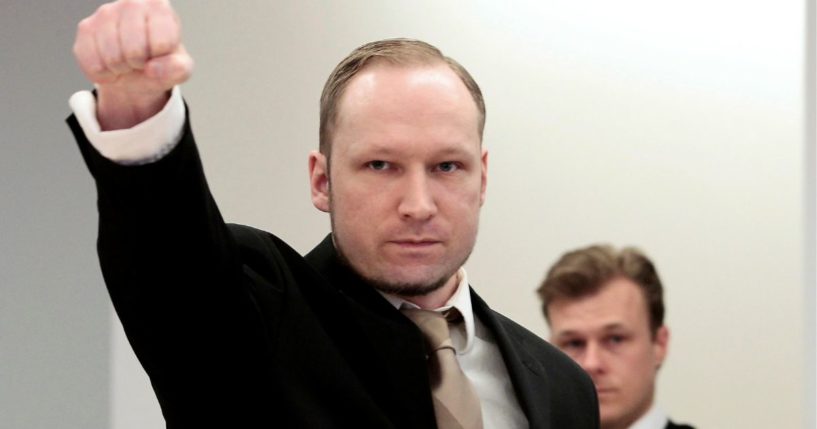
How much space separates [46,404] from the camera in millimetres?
2531

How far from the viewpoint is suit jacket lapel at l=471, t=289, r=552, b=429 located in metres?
1.55

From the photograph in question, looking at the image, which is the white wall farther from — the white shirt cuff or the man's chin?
the white shirt cuff

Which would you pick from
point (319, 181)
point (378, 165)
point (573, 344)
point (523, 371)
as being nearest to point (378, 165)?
point (378, 165)

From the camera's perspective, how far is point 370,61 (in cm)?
154

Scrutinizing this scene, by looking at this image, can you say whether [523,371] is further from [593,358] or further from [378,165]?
[593,358]

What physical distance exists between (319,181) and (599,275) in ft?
3.91

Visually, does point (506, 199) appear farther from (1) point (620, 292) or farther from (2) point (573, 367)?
(2) point (573, 367)

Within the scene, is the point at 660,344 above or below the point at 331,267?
below

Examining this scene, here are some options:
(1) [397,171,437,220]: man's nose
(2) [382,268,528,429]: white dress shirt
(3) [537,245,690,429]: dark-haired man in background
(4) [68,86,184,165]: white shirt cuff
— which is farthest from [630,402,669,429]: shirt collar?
(4) [68,86,184,165]: white shirt cuff

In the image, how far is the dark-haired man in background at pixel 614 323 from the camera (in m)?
Result: 2.57

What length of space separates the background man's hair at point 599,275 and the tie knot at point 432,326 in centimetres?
114

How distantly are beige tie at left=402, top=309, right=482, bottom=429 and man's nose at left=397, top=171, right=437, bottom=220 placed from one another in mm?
141

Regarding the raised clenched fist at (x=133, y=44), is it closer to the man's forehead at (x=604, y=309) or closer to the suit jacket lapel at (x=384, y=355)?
the suit jacket lapel at (x=384, y=355)

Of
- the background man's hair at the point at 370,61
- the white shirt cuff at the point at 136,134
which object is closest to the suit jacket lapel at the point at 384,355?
the background man's hair at the point at 370,61
